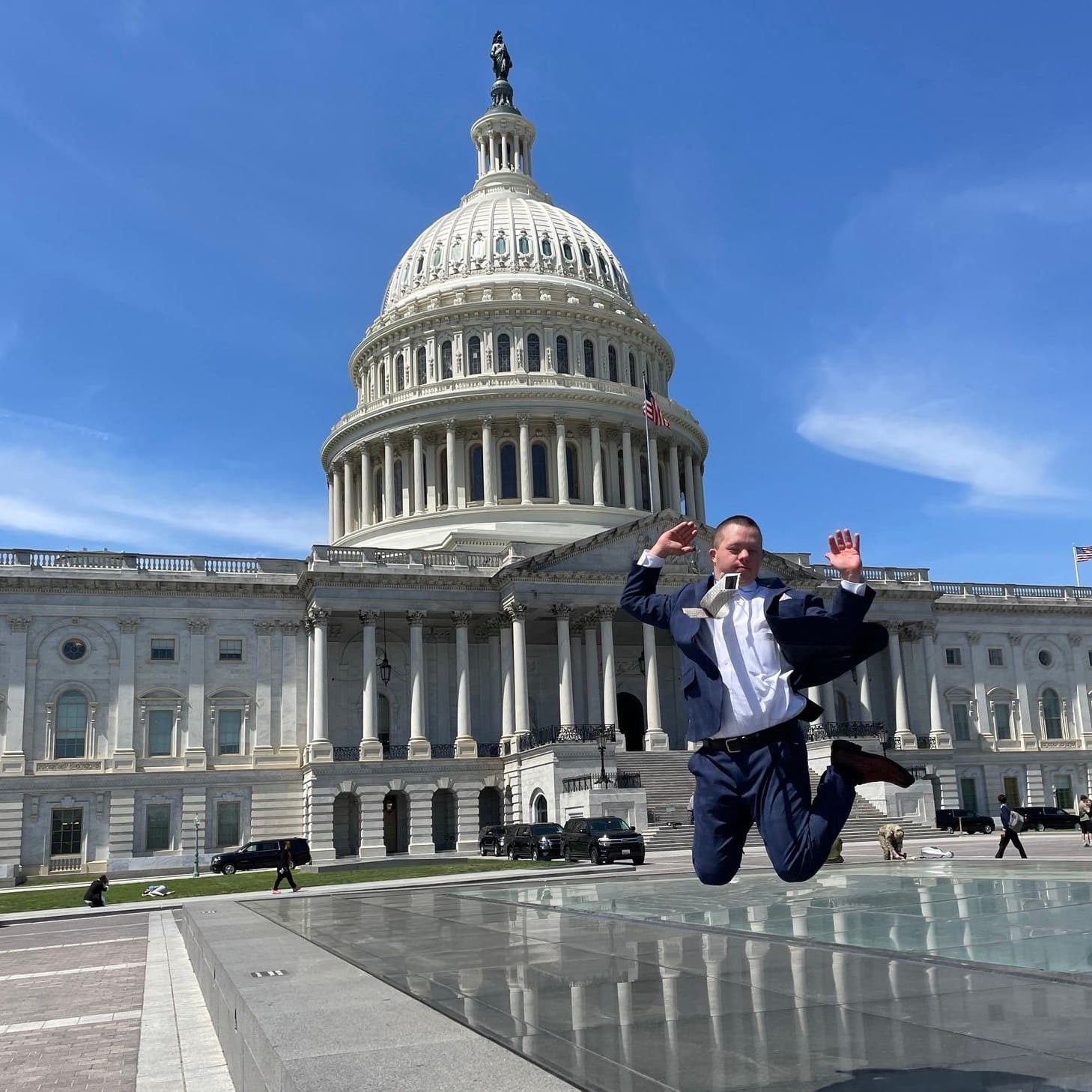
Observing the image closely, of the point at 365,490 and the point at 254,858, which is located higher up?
the point at 365,490

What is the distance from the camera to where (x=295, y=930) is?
14875 millimetres

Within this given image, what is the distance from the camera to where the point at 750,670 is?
22.4 ft

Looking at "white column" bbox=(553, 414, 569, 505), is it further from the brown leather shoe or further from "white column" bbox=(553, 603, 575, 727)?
the brown leather shoe

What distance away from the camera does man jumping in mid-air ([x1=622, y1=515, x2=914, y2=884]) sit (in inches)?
257

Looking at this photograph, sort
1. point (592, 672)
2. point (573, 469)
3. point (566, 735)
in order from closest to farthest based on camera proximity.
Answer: point (566, 735) → point (592, 672) → point (573, 469)

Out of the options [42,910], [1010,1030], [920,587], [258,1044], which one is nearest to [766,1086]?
[1010,1030]

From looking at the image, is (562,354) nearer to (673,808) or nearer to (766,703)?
(673,808)

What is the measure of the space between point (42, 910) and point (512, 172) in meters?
77.8

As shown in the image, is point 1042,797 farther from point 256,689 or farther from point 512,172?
point 512,172

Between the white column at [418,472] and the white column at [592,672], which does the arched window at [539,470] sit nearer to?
the white column at [418,472]

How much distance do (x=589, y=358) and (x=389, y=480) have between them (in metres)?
17.0

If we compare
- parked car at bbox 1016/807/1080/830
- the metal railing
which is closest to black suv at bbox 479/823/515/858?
the metal railing

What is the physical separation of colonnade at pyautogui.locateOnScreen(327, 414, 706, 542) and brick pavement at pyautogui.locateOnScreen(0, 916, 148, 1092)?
5431cm

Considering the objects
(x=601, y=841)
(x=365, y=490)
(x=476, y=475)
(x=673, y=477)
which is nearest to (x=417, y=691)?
(x=476, y=475)
